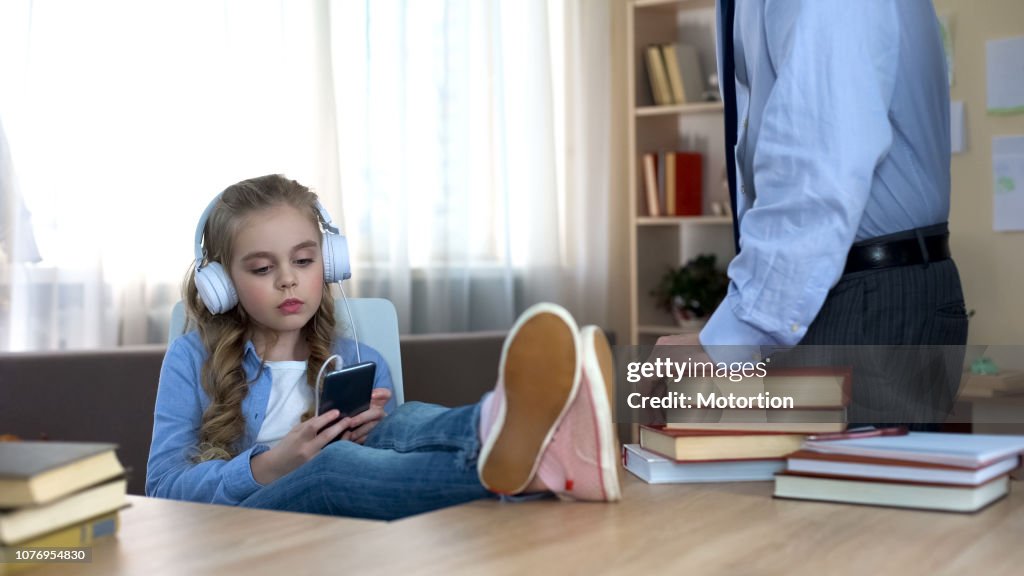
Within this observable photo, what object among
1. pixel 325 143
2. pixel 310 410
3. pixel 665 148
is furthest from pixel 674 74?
pixel 310 410

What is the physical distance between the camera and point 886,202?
1.62 m

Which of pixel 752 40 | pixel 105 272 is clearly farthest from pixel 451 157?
pixel 752 40

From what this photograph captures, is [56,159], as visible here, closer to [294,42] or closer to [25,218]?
[25,218]

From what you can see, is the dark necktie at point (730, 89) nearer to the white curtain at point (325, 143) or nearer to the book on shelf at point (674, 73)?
the white curtain at point (325, 143)

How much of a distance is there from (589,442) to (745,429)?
27cm

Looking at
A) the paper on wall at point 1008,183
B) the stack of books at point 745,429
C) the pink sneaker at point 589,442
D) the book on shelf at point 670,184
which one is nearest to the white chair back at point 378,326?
the stack of books at point 745,429

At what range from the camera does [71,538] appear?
103 centimetres

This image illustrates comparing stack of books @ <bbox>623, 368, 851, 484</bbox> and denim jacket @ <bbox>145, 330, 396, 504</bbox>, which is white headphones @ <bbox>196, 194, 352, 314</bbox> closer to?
denim jacket @ <bbox>145, 330, 396, 504</bbox>

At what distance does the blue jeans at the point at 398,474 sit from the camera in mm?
1250

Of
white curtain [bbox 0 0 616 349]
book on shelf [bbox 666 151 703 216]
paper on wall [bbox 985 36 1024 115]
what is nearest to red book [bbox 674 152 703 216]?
book on shelf [bbox 666 151 703 216]

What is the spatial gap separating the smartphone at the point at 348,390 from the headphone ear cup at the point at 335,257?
0.23m

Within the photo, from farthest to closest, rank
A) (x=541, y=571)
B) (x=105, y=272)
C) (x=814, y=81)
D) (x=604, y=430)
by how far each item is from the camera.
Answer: (x=105, y=272), (x=814, y=81), (x=604, y=430), (x=541, y=571)

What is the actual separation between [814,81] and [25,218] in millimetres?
2093

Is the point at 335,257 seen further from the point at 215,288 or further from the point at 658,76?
the point at 658,76
